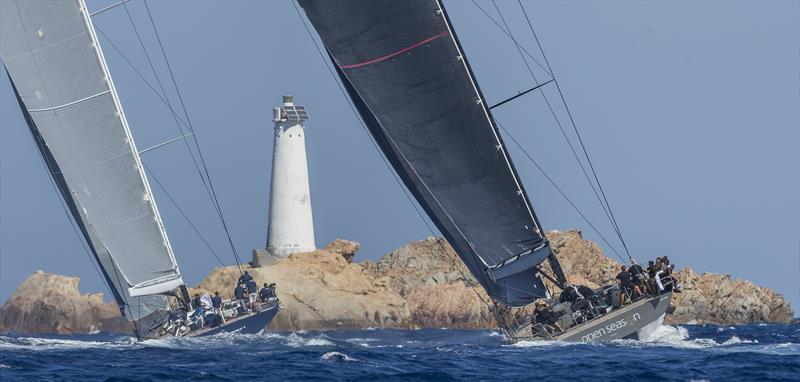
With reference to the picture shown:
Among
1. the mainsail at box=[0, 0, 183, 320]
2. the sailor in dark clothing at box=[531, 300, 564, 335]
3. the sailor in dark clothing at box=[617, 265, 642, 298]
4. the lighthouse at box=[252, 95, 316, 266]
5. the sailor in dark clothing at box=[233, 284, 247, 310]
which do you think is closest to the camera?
the sailor in dark clothing at box=[617, 265, 642, 298]

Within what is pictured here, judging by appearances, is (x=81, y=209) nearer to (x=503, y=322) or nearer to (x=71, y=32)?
(x=71, y=32)

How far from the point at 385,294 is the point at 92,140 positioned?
20.8 m

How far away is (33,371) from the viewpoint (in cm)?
2594

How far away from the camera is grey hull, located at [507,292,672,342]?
2923 centimetres

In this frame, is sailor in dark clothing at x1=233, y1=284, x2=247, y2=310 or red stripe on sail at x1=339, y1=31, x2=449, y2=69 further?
sailor in dark clothing at x1=233, y1=284, x2=247, y2=310

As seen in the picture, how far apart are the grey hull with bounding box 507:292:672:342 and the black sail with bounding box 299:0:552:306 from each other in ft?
7.44

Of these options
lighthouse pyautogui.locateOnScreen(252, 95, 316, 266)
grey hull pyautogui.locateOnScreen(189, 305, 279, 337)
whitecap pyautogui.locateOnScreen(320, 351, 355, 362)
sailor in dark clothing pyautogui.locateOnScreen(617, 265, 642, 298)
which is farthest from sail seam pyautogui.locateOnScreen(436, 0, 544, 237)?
lighthouse pyautogui.locateOnScreen(252, 95, 316, 266)

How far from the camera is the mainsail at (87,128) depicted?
3500 centimetres

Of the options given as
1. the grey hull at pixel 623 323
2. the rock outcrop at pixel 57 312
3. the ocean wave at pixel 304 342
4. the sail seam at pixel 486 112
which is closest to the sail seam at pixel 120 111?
the ocean wave at pixel 304 342

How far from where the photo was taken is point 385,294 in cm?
5434

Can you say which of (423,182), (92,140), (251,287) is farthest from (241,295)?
(423,182)

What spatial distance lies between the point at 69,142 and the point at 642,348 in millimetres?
16964

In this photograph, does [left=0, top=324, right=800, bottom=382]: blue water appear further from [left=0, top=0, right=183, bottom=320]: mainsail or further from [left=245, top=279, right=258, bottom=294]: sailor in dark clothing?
[left=245, top=279, right=258, bottom=294]: sailor in dark clothing

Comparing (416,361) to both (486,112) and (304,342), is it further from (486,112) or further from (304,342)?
(304,342)
